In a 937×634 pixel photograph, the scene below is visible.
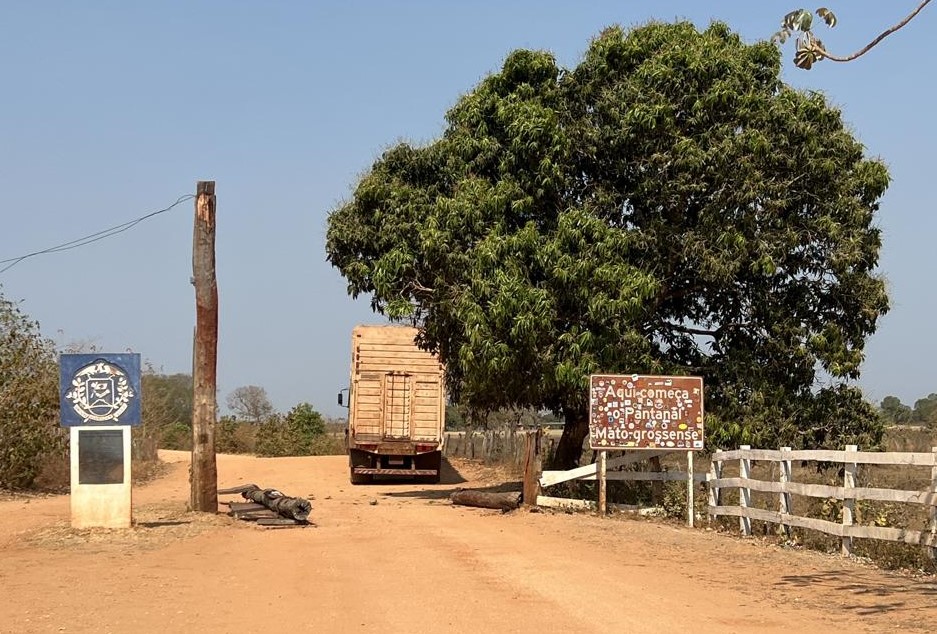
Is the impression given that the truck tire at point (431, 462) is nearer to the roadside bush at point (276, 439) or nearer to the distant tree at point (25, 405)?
the distant tree at point (25, 405)

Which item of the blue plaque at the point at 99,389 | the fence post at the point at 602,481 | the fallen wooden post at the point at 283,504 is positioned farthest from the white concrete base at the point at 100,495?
the fence post at the point at 602,481

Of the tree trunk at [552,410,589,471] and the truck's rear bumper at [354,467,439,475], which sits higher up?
the tree trunk at [552,410,589,471]

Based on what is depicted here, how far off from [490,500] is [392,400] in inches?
325

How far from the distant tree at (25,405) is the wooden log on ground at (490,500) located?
1028cm

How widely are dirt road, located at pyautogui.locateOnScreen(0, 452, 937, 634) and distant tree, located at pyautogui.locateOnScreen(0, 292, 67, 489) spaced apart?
6.14 meters

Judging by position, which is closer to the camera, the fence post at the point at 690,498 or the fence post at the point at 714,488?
the fence post at the point at 714,488

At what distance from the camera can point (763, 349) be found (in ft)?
69.8

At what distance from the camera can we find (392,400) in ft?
90.8

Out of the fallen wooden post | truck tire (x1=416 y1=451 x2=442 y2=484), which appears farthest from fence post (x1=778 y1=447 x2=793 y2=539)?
truck tire (x1=416 y1=451 x2=442 y2=484)

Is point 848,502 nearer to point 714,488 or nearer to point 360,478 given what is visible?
point 714,488

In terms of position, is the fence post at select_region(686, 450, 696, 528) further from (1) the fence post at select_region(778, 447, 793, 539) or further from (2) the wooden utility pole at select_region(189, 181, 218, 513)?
(2) the wooden utility pole at select_region(189, 181, 218, 513)

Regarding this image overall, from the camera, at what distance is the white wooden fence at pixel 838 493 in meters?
12.3

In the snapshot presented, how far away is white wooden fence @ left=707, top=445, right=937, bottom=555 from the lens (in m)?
12.3

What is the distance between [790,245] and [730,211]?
1.32 m
